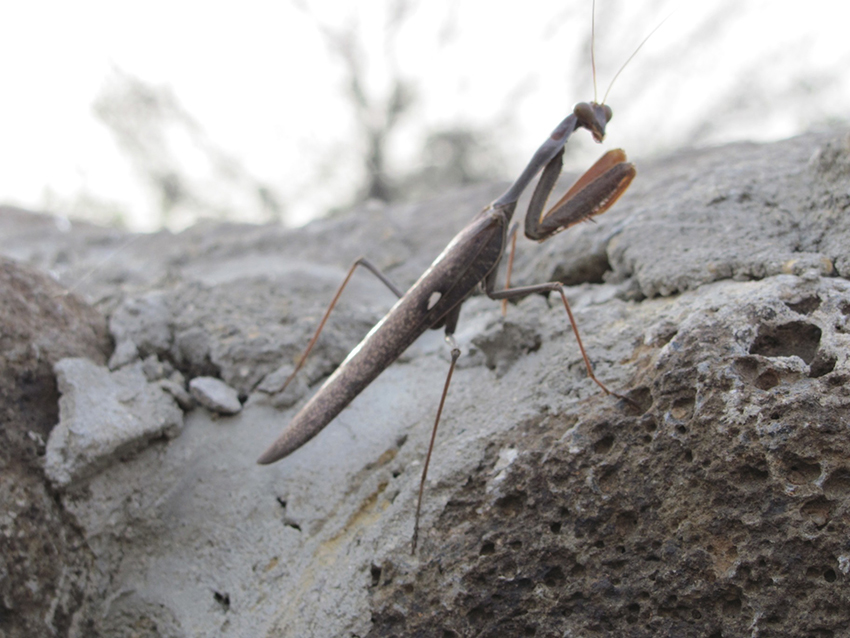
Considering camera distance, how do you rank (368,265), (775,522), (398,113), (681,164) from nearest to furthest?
1. (775,522)
2. (368,265)
3. (681,164)
4. (398,113)

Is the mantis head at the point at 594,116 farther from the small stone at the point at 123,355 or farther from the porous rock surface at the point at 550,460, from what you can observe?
the small stone at the point at 123,355

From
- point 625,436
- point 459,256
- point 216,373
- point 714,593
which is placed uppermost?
point 216,373

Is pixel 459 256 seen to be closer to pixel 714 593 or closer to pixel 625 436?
pixel 625 436

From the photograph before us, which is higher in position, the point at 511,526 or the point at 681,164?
the point at 681,164

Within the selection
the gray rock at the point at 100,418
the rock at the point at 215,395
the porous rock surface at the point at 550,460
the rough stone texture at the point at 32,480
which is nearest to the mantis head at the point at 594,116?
the porous rock surface at the point at 550,460

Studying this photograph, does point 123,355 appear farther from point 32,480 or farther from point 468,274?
point 468,274

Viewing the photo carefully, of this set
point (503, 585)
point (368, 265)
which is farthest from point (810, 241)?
point (368, 265)

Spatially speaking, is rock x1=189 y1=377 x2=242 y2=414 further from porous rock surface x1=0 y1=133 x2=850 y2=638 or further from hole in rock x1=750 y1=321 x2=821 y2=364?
hole in rock x1=750 y1=321 x2=821 y2=364
